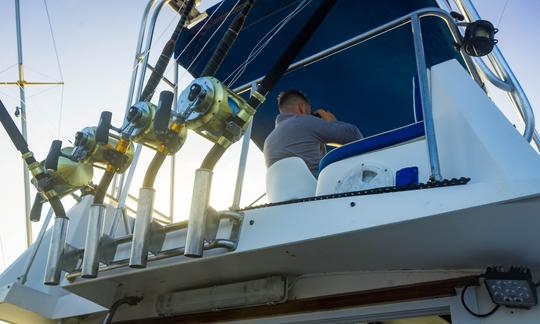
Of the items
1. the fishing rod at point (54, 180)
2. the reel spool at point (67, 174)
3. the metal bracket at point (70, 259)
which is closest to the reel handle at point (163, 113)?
the fishing rod at point (54, 180)

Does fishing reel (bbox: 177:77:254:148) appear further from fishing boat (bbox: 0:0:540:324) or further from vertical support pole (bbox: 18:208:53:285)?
vertical support pole (bbox: 18:208:53:285)

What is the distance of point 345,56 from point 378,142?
203cm

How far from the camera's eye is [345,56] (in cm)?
461

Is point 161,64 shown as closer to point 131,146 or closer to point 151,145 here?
point 131,146

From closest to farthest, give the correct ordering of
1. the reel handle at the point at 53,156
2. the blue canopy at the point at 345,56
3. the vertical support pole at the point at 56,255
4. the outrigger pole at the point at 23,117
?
the vertical support pole at the point at 56,255, the reel handle at the point at 53,156, the blue canopy at the point at 345,56, the outrigger pole at the point at 23,117

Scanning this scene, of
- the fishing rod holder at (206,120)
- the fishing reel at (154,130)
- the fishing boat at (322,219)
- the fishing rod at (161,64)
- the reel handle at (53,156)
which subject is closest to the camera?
the fishing boat at (322,219)

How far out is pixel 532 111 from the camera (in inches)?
120

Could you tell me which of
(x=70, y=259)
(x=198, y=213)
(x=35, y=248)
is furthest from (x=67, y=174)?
(x=198, y=213)

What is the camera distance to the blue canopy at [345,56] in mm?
4188

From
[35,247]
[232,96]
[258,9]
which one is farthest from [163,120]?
[258,9]

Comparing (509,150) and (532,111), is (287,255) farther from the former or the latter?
(532,111)

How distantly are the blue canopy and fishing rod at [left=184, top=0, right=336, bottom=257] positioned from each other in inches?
70.7

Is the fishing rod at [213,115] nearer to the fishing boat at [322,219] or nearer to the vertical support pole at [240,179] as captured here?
the fishing boat at [322,219]

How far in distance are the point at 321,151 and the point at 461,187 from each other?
1360 mm
